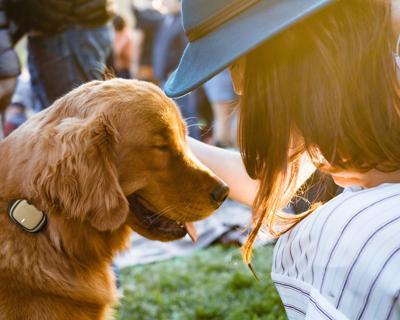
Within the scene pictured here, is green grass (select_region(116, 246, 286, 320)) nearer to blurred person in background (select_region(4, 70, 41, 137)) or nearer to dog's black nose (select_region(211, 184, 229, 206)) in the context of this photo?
dog's black nose (select_region(211, 184, 229, 206))

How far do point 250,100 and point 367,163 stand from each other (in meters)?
0.37

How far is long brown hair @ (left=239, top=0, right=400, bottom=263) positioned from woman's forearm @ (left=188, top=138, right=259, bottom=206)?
47.1 inches

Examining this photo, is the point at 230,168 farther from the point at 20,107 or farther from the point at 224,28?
the point at 20,107

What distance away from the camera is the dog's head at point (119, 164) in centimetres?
231

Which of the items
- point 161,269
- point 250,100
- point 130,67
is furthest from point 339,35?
point 130,67

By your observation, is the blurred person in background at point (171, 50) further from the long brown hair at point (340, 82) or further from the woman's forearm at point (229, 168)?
the long brown hair at point (340, 82)

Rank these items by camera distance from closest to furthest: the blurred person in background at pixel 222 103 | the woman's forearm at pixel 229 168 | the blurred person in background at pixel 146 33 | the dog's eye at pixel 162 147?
the dog's eye at pixel 162 147, the woman's forearm at pixel 229 168, the blurred person in background at pixel 222 103, the blurred person in background at pixel 146 33

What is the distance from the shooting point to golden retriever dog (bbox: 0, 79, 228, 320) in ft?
7.52

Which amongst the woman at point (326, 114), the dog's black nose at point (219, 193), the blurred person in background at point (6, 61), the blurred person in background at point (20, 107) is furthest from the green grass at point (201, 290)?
the blurred person in background at point (20, 107)

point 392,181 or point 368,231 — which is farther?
point 392,181

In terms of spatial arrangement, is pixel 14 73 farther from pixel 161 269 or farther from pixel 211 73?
pixel 211 73

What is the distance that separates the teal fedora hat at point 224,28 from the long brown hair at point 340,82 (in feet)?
0.35

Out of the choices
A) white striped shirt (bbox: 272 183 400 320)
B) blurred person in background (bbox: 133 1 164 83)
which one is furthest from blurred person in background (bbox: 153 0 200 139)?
white striped shirt (bbox: 272 183 400 320)

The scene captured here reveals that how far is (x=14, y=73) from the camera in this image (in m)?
3.79
